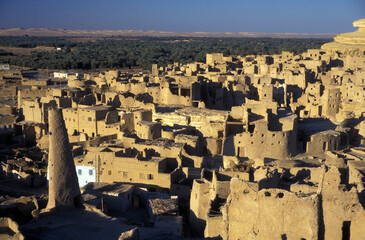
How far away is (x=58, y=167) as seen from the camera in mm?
15266

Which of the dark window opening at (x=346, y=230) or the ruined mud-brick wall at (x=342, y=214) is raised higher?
the ruined mud-brick wall at (x=342, y=214)

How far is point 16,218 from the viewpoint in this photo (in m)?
15.5

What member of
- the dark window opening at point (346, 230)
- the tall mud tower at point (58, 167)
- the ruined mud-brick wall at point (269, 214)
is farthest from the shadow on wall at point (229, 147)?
the dark window opening at point (346, 230)

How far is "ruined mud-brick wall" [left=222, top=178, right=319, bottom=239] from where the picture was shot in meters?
12.0

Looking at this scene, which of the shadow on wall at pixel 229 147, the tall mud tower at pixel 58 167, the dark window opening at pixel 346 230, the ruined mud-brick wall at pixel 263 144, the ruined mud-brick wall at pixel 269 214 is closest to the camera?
the ruined mud-brick wall at pixel 269 214

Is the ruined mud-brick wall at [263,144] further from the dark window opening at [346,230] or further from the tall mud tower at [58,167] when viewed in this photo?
the dark window opening at [346,230]

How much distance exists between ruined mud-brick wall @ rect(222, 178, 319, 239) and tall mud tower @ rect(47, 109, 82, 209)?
17.2 feet

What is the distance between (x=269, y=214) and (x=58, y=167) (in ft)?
22.0

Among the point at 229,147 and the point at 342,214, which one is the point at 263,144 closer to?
the point at 229,147

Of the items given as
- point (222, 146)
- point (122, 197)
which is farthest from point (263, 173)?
point (222, 146)

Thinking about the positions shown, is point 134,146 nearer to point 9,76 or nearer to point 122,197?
point 122,197

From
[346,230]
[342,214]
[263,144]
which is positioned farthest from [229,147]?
[342,214]

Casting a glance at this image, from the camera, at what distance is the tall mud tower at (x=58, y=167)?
15227 millimetres

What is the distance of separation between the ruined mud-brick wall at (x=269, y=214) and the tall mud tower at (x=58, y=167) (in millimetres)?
5243
